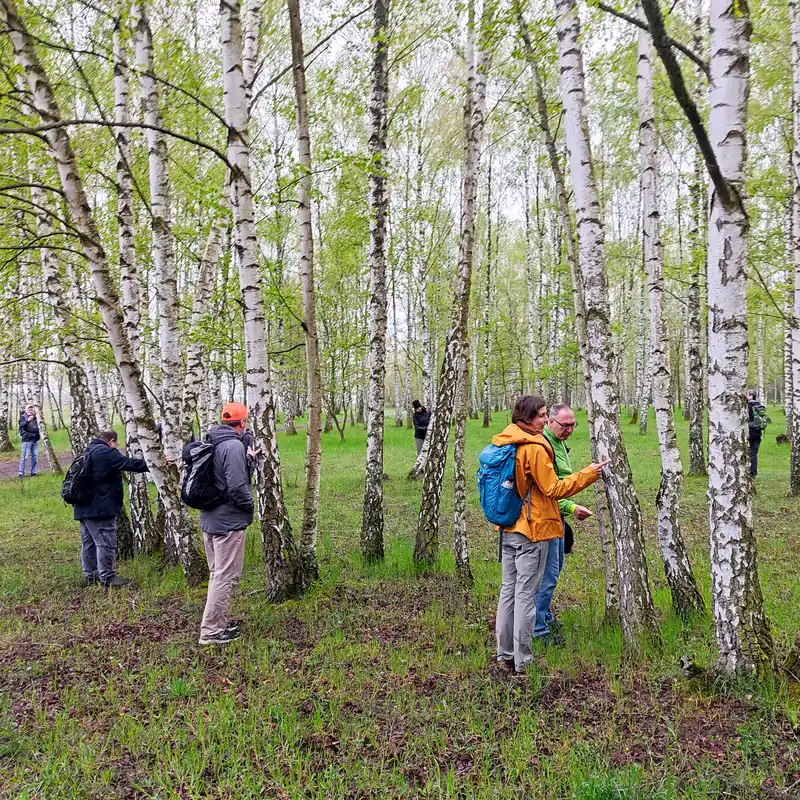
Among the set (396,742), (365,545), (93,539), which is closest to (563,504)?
(396,742)

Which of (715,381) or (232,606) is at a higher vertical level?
(715,381)

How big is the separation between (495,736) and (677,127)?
16.7 meters

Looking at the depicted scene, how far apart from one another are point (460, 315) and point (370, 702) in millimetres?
3952

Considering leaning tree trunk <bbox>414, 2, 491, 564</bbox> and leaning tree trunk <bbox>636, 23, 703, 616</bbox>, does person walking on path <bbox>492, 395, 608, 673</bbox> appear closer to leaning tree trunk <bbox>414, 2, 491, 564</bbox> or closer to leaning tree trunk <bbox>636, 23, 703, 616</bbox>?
leaning tree trunk <bbox>636, 23, 703, 616</bbox>

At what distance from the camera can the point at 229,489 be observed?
16.3 feet

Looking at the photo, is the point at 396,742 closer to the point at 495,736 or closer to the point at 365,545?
the point at 495,736

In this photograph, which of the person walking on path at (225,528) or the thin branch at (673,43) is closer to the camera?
the thin branch at (673,43)

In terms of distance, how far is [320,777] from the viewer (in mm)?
3039

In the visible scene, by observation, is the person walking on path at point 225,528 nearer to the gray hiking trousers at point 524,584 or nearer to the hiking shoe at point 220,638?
the hiking shoe at point 220,638

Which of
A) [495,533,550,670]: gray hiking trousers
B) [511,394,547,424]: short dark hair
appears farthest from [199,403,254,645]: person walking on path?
[511,394,547,424]: short dark hair

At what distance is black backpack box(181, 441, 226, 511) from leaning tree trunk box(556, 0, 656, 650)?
129 inches

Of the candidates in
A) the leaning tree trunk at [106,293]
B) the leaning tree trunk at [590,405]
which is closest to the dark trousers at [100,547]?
the leaning tree trunk at [106,293]

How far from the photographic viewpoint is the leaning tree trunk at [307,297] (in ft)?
18.3

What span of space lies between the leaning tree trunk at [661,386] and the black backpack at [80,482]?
20.2 ft
